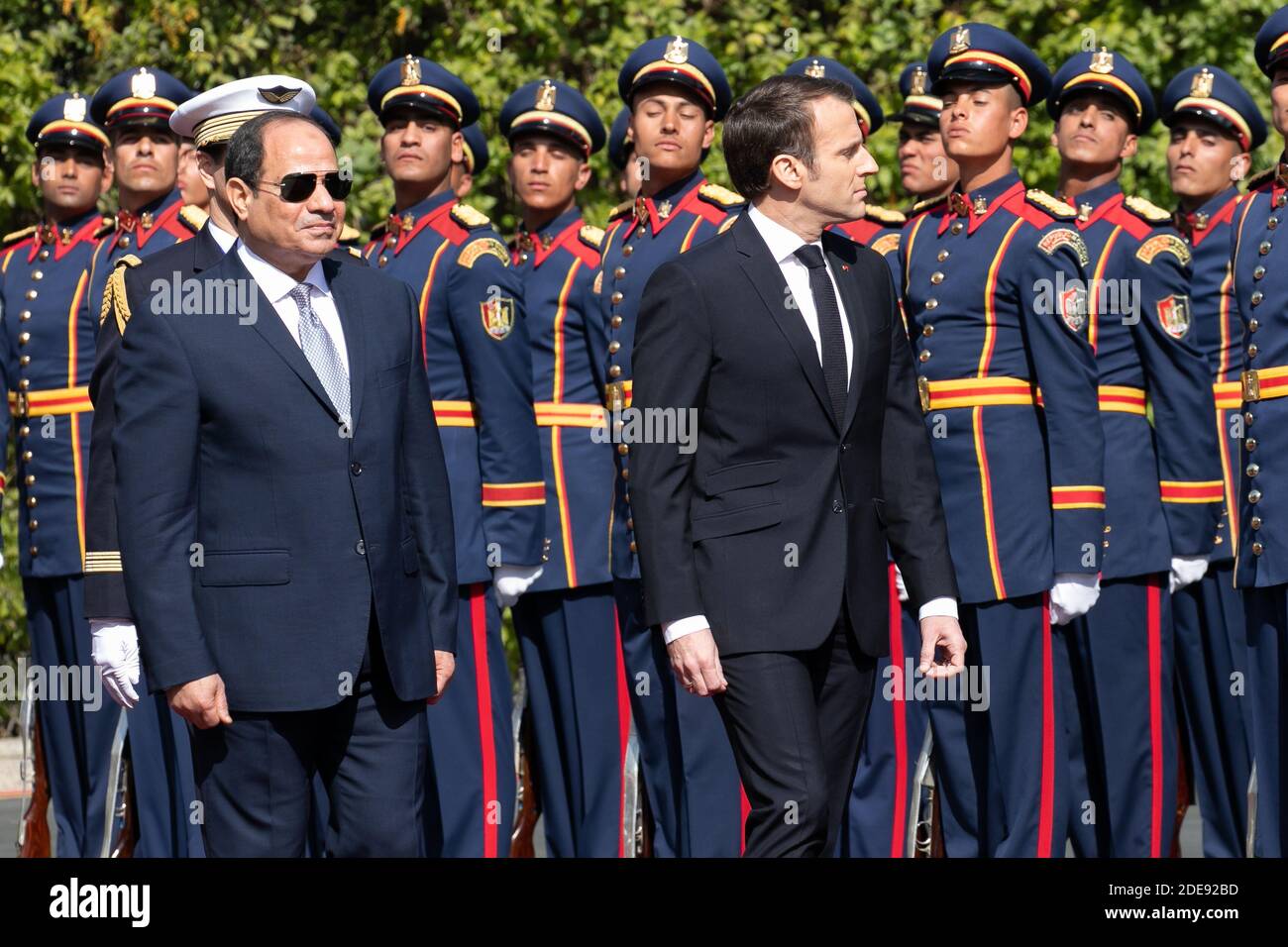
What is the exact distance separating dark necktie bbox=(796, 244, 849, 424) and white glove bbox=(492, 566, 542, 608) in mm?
2355

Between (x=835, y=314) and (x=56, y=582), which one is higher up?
(x=835, y=314)

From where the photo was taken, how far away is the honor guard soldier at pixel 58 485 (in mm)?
7871

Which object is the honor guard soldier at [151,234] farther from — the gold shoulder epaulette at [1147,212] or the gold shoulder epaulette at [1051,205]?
the gold shoulder epaulette at [1147,212]

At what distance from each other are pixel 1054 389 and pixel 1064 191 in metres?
1.24

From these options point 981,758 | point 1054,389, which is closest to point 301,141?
point 1054,389

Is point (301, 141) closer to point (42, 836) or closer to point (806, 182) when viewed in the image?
point (806, 182)

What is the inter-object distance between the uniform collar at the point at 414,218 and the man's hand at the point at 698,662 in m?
2.95

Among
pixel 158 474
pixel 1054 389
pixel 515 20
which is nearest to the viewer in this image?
pixel 158 474

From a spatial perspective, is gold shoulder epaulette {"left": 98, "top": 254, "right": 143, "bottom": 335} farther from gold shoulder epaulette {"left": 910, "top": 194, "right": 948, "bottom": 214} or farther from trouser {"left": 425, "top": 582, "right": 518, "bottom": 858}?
gold shoulder epaulette {"left": 910, "top": 194, "right": 948, "bottom": 214}

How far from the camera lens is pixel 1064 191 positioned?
788 centimetres

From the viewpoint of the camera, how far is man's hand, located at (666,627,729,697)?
17.0 feet

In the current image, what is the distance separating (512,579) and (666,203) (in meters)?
1.20

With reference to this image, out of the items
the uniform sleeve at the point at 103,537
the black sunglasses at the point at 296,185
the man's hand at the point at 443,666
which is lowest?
the man's hand at the point at 443,666

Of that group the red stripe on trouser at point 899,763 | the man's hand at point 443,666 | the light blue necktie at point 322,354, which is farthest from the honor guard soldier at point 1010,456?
the light blue necktie at point 322,354
